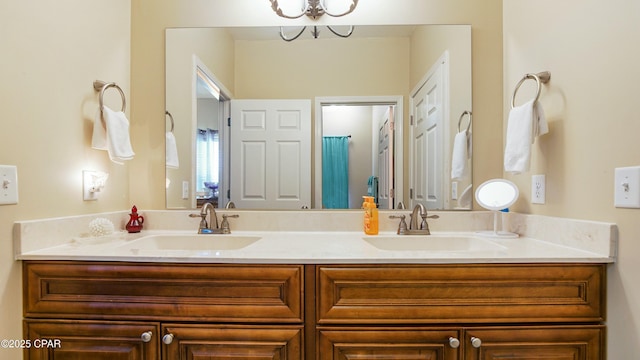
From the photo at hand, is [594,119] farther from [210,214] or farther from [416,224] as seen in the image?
[210,214]

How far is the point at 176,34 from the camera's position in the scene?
1447mm

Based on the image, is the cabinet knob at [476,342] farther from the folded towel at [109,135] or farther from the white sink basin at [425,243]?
the folded towel at [109,135]

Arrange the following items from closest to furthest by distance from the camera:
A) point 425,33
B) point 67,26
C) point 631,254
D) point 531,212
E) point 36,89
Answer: point 631,254
point 36,89
point 67,26
point 531,212
point 425,33

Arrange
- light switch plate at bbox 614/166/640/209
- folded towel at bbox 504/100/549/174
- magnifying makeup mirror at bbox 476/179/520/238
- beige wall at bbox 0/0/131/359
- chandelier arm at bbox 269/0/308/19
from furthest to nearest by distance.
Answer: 1. chandelier arm at bbox 269/0/308/19
2. magnifying makeup mirror at bbox 476/179/520/238
3. folded towel at bbox 504/100/549/174
4. beige wall at bbox 0/0/131/359
5. light switch plate at bbox 614/166/640/209

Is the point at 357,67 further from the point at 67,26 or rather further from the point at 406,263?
the point at 67,26

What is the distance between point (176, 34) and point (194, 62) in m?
0.16

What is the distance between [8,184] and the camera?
87 centimetres

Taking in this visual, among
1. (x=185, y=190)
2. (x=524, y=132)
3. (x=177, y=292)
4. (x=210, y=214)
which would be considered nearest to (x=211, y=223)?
(x=210, y=214)

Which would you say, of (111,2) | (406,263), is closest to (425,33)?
(406,263)

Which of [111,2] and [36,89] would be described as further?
[111,2]

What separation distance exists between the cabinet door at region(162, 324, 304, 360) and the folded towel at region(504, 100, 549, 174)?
1.00 m

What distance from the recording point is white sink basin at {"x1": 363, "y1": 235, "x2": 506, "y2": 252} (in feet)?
4.17

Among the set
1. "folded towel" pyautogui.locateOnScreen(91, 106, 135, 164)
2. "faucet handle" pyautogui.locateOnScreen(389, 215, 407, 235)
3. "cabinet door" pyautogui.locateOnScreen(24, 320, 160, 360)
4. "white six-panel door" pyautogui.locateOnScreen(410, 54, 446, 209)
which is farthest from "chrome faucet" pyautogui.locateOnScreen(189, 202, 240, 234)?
"white six-panel door" pyautogui.locateOnScreen(410, 54, 446, 209)

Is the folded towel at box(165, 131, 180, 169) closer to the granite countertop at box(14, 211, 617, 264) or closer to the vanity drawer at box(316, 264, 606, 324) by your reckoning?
the granite countertop at box(14, 211, 617, 264)
